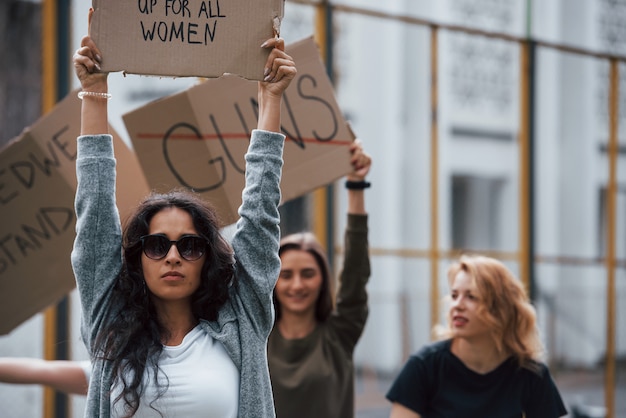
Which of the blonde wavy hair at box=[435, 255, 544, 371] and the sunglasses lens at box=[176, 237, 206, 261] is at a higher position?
the sunglasses lens at box=[176, 237, 206, 261]

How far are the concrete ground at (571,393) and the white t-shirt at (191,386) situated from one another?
4.20 meters

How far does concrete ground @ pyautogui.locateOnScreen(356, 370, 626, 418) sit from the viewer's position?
6.50 m

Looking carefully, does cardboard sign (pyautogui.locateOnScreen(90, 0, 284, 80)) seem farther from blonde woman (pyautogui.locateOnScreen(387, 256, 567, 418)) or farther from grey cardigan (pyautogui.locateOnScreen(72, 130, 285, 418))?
blonde woman (pyautogui.locateOnScreen(387, 256, 567, 418))

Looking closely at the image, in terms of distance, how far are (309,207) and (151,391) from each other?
535 cm

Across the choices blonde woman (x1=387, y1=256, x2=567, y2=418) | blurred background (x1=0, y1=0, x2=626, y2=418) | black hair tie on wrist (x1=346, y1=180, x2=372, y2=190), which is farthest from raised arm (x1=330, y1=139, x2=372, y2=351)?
blurred background (x1=0, y1=0, x2=626, y2=418)

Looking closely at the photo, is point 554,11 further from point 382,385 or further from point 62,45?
point 62,45

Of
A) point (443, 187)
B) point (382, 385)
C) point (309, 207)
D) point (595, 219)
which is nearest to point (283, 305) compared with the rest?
Result: point (309, 207)

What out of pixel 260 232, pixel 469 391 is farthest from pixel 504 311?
pixel 260 232

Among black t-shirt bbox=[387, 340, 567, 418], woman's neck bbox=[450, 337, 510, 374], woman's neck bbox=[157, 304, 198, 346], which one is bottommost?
black t-shirt bbox=[387, 340, 567, 418]

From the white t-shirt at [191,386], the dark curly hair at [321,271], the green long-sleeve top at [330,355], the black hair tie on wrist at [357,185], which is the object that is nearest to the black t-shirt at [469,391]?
the green long-sleeve top at [330,355]

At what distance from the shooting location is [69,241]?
312 centimetres

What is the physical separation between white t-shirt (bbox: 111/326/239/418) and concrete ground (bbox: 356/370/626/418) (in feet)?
13.8

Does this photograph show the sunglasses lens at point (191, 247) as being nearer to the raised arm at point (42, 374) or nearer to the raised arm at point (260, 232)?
the raised arm at point (260, 232)

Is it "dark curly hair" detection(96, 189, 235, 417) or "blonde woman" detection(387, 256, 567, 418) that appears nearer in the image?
"dark curly hair" detection(96, 189, 235, 417)
